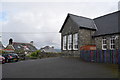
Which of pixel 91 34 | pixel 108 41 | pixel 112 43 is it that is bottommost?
pixel 112 43

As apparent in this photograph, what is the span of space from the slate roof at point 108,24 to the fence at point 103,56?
5053mm

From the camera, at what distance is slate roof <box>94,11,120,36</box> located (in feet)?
61.9

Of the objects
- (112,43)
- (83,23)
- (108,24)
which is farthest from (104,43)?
(83,23)

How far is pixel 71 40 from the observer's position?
23438 millimetres

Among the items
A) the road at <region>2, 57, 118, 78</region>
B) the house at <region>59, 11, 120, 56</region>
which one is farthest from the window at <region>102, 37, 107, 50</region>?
the road at <region>2, 57, 118, 78</region>

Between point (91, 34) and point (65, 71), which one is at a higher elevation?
point (91, 34)

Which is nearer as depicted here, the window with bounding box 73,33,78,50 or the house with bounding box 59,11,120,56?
the house with bounding box 59,11,120,56

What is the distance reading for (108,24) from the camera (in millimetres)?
20844

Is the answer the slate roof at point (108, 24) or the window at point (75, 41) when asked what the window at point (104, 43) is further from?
the window at point (75, 41)

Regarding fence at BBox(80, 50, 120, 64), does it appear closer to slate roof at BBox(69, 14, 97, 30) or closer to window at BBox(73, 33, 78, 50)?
window at BBox(73, 33, 78, 50)

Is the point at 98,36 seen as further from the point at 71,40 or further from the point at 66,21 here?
the point at 66,21

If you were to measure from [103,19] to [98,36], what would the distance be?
14.0 ft

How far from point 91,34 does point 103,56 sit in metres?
8.15

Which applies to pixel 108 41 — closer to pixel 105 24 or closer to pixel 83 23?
pixel 105 24
